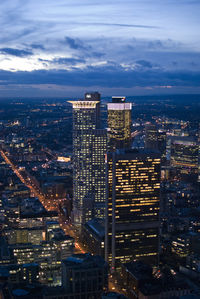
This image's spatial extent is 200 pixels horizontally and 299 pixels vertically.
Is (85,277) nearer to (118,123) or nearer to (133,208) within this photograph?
(133,208)

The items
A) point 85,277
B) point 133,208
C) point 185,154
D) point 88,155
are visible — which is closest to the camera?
point 85,277

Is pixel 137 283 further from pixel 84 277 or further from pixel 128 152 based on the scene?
pixel 128 152

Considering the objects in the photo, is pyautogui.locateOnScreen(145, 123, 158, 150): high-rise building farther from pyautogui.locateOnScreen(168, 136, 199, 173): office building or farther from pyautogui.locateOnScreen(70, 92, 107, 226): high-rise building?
pyautogui.locateOnScreen(70, 92, 107, 226): high-rise building

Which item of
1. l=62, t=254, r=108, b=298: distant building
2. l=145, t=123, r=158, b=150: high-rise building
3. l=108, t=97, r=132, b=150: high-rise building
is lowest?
l=62, t=254, r=108, b=298: distant building

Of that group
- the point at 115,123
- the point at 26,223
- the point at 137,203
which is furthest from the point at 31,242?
the point at 115,123

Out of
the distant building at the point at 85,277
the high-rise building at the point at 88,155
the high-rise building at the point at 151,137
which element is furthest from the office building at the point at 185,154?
the distant building at the point at 85,277

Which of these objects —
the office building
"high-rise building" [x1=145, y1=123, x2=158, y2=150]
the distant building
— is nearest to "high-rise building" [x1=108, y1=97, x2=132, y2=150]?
the office building

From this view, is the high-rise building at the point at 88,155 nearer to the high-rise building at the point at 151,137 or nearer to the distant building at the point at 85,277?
the distant building at the point at 85,277

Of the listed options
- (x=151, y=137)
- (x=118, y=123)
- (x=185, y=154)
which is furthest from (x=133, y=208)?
(x=151, y=137)

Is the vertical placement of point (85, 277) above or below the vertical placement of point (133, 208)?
below
